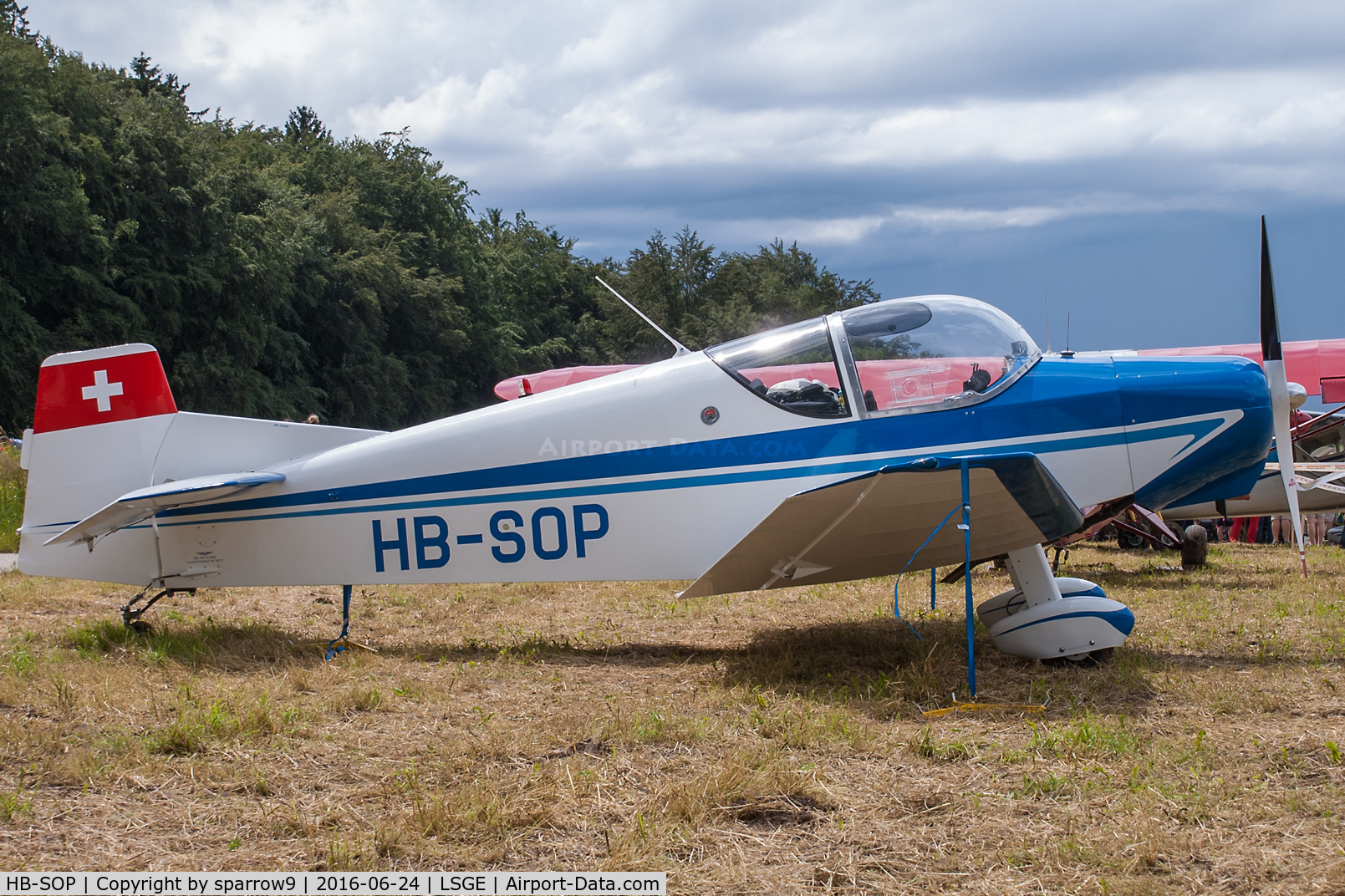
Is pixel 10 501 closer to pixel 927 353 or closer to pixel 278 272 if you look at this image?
pixel 927 353

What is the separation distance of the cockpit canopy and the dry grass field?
1524mm

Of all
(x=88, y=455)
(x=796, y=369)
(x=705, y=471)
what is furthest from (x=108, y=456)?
(x=796, y=369)

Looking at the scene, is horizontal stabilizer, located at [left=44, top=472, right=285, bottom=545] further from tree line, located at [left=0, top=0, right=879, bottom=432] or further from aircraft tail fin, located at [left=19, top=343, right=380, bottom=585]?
tree line, located at [left=0, top=0, right=879, bottom=432]

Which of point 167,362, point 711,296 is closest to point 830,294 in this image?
point 711,296

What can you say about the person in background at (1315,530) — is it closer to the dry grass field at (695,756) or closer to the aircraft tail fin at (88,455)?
the dry grass field at (695,756)

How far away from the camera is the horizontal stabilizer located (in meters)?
5.41

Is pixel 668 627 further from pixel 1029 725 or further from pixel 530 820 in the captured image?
pixel 530 820

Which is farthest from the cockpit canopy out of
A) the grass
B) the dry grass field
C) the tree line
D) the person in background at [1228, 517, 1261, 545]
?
the tree line

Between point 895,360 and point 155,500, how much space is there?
14.4 feet

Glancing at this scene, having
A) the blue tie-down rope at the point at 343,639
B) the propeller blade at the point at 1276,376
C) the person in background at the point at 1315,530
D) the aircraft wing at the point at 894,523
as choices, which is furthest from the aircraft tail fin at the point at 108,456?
the person in background at the point at 1315,530

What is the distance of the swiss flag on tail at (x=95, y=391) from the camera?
19.9 feet

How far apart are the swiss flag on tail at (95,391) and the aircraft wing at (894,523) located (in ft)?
12.5

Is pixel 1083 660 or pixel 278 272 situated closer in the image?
pixel 1083 660

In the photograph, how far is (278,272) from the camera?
35.6 m
